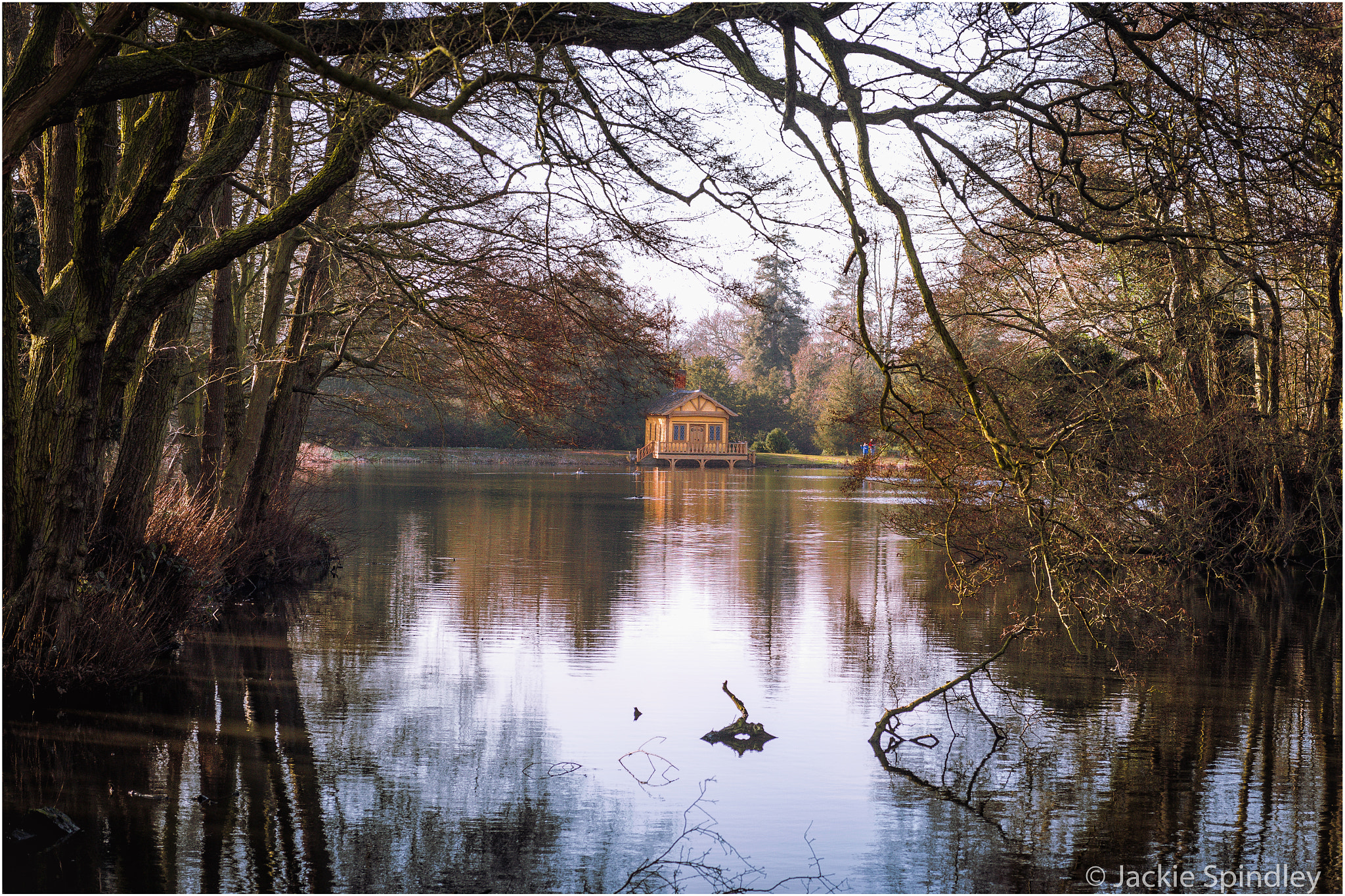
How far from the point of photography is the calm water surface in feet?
18.1

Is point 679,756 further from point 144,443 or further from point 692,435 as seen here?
point 692,435

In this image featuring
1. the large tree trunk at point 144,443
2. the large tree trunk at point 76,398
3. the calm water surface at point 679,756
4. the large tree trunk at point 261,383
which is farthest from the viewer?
the large tree trunk at point 261,383

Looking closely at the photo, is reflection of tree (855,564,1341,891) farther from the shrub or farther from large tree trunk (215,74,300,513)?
the shrub

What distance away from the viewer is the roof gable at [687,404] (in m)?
54.4

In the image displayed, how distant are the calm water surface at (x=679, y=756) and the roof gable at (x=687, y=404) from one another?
133 feet

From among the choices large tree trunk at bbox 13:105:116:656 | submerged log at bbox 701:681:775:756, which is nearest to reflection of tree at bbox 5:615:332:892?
large tree trunk at bbox 13:105:116:656

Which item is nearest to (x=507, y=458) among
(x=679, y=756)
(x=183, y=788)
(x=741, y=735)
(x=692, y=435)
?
(x=692, y=435)

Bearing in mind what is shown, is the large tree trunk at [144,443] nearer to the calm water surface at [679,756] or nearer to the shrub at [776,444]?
the calm water surface at [679,756]

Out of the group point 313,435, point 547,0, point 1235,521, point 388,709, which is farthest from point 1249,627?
point 313,435

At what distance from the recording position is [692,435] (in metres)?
55.6

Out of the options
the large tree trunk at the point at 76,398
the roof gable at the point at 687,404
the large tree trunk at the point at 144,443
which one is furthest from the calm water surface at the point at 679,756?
the roof gable at the point at 687,404

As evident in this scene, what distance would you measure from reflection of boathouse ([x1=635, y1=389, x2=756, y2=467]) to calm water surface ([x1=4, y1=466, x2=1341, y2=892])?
40.8 meters

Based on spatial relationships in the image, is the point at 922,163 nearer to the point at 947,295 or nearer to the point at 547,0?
the point at 947,295

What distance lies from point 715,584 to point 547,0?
9.90m
